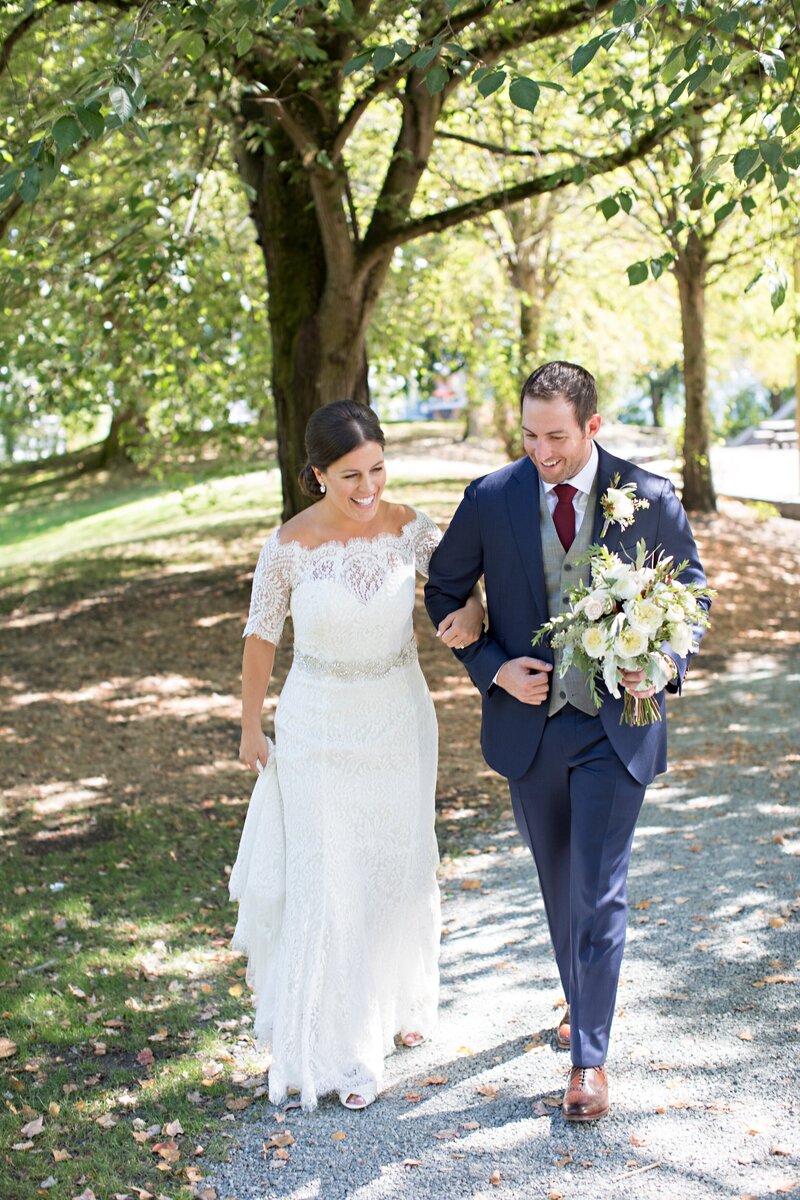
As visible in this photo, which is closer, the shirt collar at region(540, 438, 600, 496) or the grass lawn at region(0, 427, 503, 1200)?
Result: the shirt collar at region(540, 438, 600, 496)

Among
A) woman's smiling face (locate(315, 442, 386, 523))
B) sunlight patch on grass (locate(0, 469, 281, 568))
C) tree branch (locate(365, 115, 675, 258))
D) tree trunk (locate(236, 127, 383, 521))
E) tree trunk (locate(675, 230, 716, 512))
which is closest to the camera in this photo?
woman's smiling face (locate(315, 442, 386, 523))

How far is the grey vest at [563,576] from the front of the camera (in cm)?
430

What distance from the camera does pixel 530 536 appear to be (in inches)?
171

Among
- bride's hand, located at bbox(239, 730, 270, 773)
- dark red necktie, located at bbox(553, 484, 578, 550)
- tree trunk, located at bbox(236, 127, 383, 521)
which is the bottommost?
bride's hand, located at bbox(239, 730, 270, 773)

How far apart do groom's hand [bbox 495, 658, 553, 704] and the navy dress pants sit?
141 millimetres

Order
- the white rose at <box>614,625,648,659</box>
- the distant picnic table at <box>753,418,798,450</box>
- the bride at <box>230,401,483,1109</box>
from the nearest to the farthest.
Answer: the white rose at <box>614,625,648,659</box> → the bride at <box>230,401,483,1109</box> → the distant picnic table at <box>753,418,798,450</box>

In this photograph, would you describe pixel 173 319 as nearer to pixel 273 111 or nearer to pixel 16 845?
pixel 273 111

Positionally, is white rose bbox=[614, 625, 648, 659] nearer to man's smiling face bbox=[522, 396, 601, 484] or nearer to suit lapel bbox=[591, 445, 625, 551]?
suit lapel bbox=[591, 445, 625, 551]

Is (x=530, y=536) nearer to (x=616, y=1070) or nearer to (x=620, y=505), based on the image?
(x=620, y=505)

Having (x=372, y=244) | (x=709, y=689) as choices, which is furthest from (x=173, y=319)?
(x=709, y=689)

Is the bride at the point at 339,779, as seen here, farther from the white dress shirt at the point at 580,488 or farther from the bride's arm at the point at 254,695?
the white dress shirt at the point at 580,488

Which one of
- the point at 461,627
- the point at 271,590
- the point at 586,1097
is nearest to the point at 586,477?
the point at 461,627

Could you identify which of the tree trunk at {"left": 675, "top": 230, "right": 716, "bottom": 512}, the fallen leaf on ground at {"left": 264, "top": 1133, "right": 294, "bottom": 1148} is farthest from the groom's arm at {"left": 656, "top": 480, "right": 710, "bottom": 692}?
the tree trunk at {"left": 675, "top": 230, "right": 716, "bottom": 512}

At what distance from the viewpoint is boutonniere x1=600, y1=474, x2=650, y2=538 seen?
4.05 metres
